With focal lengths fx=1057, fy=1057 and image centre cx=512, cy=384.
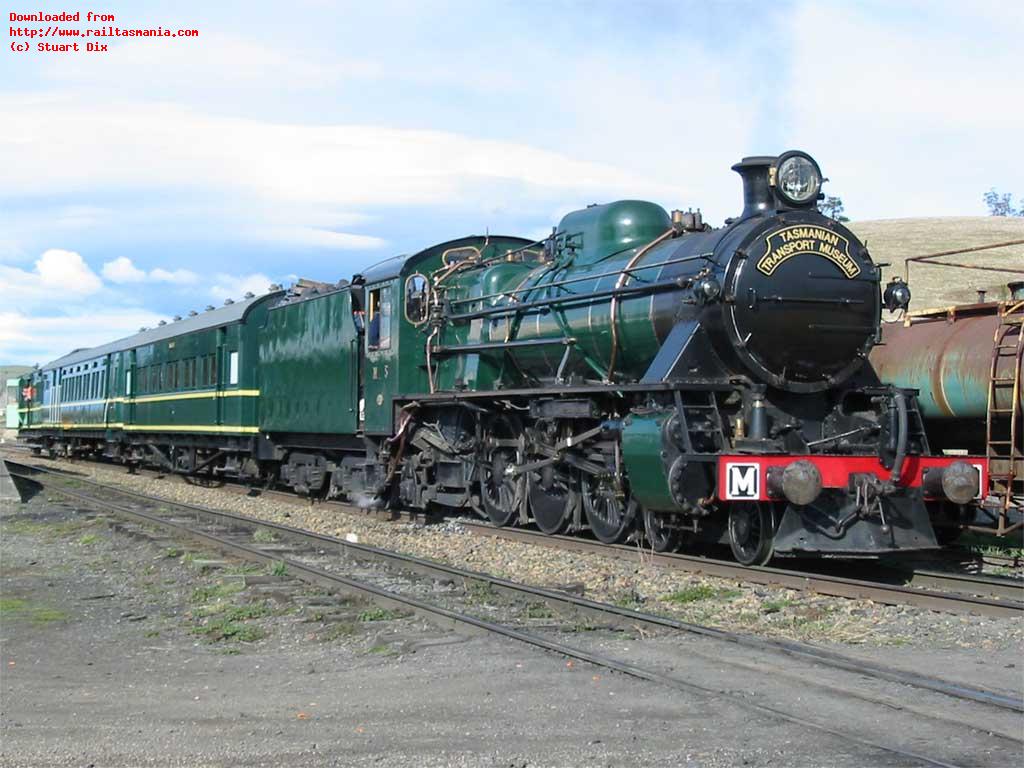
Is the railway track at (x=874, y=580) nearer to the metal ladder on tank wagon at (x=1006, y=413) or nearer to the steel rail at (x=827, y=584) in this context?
the steel rail at (x=827, y=584)

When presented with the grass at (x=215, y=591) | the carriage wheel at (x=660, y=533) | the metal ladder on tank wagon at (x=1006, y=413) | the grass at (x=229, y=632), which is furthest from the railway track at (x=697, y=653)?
the metal ladder on tank wagon at (x=1006, y=413)

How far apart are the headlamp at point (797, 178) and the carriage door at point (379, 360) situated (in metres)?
6.00

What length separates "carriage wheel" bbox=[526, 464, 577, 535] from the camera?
12.0m

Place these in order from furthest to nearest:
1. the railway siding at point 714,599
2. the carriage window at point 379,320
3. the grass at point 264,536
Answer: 1. the carriage window at point 379,320
2. the grass at point 264,536
3. the railway siding at point 714,599

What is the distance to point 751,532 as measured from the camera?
9.92 m

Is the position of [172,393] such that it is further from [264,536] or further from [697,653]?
[697,653]

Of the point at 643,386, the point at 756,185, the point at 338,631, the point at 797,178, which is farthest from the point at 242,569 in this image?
the point at 797,178

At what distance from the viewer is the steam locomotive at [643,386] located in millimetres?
9266

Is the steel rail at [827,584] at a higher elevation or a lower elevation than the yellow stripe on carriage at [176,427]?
lower

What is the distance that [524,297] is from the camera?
12516 mm

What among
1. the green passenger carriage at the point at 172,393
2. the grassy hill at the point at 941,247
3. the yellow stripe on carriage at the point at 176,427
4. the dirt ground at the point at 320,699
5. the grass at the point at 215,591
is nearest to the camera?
the dirt ground at the point at 320,699

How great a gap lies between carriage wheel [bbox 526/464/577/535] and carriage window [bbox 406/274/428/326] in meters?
2.90

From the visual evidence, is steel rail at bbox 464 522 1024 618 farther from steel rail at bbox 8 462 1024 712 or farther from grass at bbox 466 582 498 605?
grass at bbox 466 582 498 605

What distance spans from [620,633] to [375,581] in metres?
3.20
